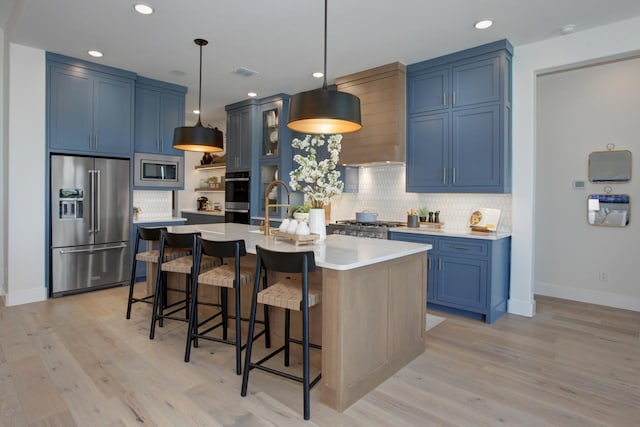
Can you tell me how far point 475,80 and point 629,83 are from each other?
6.01ft

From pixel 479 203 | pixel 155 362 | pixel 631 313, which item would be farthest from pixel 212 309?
pixel 631 313

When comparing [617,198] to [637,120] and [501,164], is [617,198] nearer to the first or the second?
[637,120]

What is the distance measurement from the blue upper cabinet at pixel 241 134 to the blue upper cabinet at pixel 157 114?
1.03 meters

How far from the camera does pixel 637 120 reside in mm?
4230

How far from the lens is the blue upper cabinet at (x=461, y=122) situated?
399 centimetres

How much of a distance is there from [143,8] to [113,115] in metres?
2.06

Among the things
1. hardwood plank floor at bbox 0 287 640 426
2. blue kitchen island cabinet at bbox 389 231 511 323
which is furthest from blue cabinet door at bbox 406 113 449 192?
hardwood plank floor at bbox 0 287 640 426

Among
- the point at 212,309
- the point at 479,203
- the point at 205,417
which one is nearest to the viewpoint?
the point at 205,417

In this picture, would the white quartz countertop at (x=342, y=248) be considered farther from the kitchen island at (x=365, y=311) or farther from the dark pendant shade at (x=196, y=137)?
Answer: the dark pendant shade at (x=196, y=137)

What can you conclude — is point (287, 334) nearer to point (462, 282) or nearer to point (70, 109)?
point (462, 282)

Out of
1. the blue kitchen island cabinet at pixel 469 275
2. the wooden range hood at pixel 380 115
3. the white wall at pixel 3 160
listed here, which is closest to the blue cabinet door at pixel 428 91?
the wooden range hood at pixel 380 115

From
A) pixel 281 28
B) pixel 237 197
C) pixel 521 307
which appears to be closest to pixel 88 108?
pixel 237 197

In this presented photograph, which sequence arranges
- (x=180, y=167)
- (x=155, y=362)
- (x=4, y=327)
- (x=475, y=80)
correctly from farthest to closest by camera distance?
(x=180, y=167) → (x=475, y=80) → (x=4, y=327) → (x=155, y=362)

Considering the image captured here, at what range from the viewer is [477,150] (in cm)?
414
